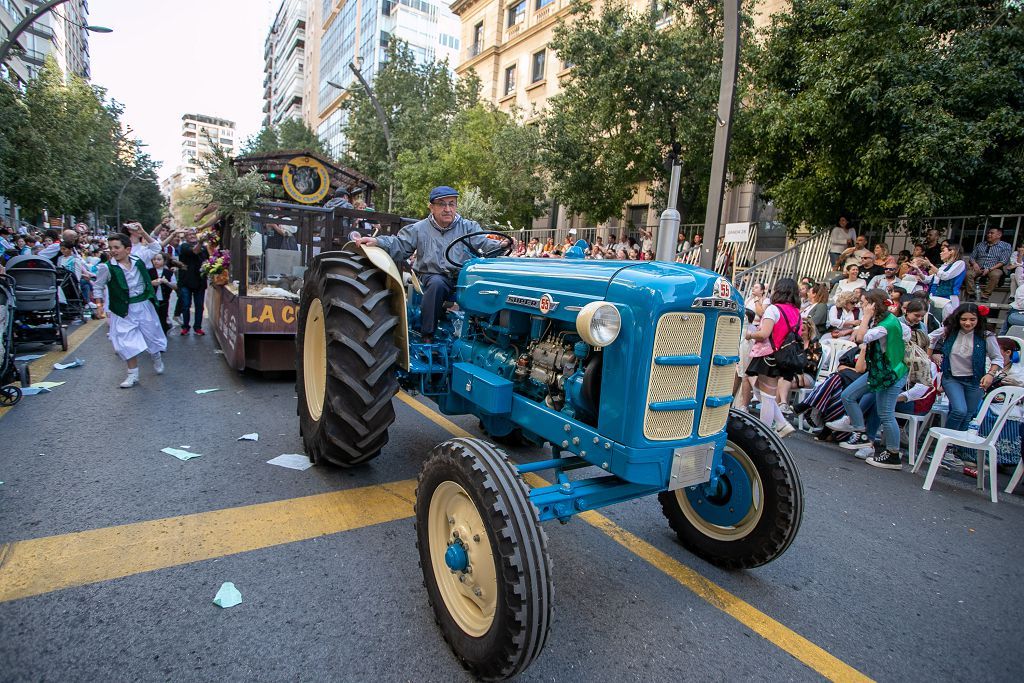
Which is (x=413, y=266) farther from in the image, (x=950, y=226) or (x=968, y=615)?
(x=950, y=226)

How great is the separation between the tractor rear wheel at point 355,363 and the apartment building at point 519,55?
18493mm

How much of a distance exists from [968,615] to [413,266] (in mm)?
3802

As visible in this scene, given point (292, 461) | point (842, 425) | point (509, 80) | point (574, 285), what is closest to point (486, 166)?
point (509, 80)

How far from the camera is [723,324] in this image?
2.54 metres

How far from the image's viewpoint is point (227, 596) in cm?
247

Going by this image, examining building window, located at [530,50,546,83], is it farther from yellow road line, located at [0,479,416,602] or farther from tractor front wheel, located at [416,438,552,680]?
tractor front wheel, located at [416,438,552,680]

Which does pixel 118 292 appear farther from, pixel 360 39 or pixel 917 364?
pixel 360 39

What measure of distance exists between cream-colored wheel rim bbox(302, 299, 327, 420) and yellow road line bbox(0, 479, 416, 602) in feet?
3.41

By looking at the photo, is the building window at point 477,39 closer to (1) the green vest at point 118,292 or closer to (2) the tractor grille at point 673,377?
(1) the green vest at point 118,292

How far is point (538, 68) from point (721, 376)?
27865 mm

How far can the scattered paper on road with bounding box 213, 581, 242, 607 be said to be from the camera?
2.43 meters

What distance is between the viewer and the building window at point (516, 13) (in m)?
28.2

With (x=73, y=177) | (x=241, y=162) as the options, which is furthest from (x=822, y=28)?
(x=73, y=177)

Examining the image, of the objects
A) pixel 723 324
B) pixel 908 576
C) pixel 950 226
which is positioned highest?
pixel 950 226
